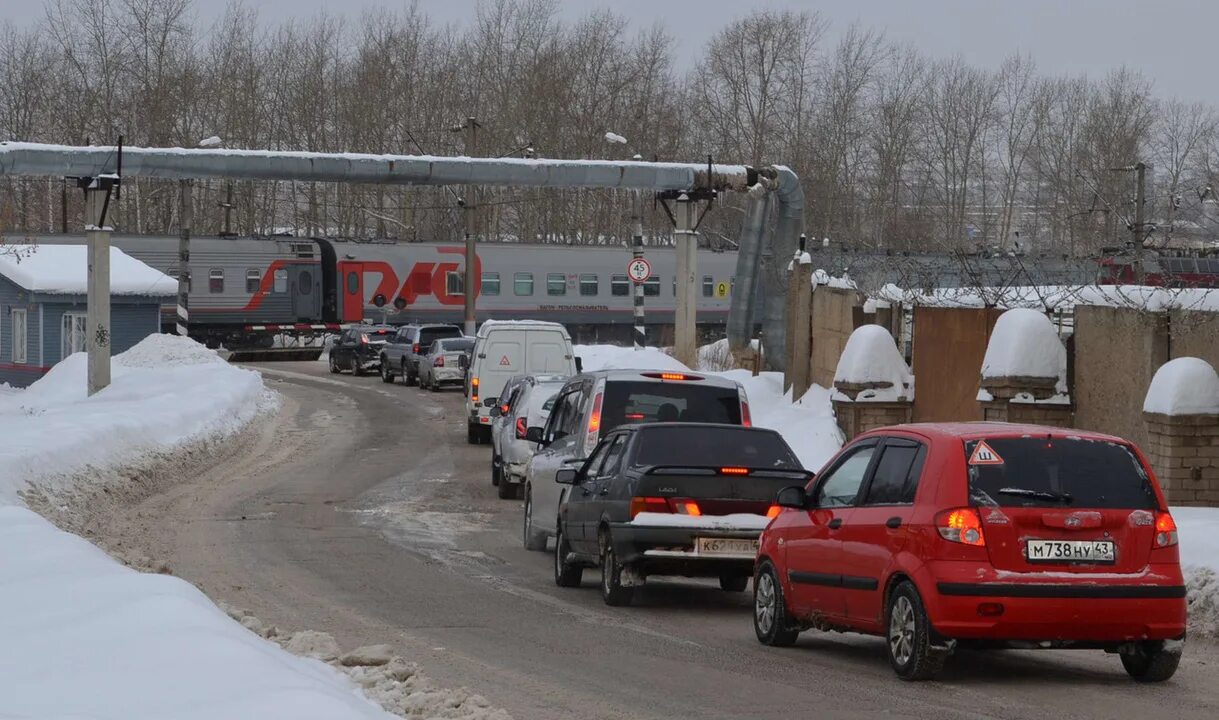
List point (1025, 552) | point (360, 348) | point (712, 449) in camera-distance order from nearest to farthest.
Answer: point (1025, 552) < point (712, 449) < point (360, 348)

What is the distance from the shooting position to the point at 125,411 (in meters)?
27.9

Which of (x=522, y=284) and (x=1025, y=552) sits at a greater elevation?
(x=522, y=284)

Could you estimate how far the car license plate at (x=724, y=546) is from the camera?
12930mm

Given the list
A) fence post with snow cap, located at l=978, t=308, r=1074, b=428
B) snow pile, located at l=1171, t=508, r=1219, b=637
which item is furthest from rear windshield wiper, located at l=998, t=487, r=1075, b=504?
fence post with snow cap, located at l=978, t=308, r=1074, b=428

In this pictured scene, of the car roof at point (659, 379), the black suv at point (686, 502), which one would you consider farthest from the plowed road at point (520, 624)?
the car roof at point (659, 379)

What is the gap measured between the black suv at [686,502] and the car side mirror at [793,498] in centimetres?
193

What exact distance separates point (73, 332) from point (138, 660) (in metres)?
43.2

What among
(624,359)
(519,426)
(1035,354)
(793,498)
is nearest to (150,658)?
(793,498)

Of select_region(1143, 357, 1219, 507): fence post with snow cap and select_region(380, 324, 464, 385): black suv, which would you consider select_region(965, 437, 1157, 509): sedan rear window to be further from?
select_region(380, 324, 464, 385): black suv

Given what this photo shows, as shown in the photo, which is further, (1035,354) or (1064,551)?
(1035,354)

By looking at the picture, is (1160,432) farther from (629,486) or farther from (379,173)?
(379,173)

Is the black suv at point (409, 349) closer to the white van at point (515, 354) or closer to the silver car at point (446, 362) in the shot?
the silver car at point (446, 362)

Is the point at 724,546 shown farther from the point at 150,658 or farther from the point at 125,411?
the point at 125,411

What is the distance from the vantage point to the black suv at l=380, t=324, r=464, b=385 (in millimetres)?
49156
